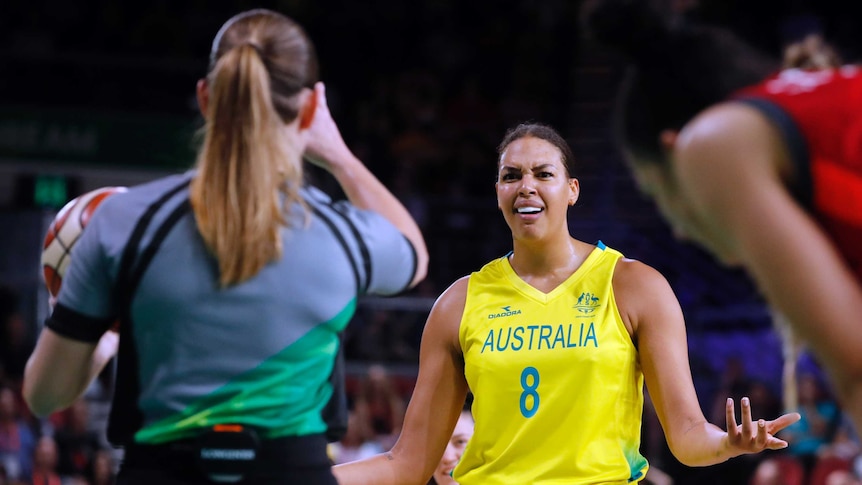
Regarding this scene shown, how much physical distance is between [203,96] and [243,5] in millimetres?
13037

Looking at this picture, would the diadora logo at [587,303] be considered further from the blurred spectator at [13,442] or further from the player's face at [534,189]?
the blurred spectator at [13,442]

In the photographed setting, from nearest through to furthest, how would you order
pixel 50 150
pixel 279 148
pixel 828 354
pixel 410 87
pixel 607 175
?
pixel 828 354 → pixel 279 148 → pixel 607 175 → pixel 50 150 → pixel 410 87

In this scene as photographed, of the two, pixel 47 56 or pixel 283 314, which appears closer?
pixel 283 314

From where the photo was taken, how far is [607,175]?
10852 millimetres

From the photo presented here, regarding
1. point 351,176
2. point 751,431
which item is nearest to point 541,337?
point 751,431

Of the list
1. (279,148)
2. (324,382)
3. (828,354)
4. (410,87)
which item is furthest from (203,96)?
(410,87)

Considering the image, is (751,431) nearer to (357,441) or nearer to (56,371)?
(56,371)

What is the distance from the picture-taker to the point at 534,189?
3.76 meters

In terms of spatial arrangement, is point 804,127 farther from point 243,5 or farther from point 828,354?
point 243,5

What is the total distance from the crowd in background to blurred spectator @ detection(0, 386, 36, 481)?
0.02 meters

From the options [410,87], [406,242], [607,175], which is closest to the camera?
[406,242]

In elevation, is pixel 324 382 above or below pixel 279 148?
below

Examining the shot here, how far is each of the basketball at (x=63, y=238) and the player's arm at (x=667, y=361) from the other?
1611 millimetres

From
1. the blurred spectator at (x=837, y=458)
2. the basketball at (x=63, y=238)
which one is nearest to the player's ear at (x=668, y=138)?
the basketball at (x=63, y=238)
